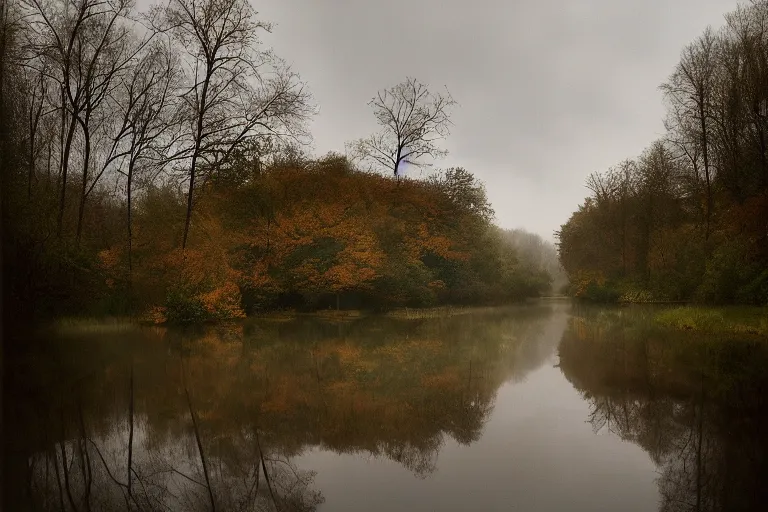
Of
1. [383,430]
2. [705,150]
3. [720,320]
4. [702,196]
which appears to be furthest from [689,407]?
[702,196]

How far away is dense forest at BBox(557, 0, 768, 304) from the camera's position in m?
17.9

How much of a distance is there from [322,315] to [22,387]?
1452 centimetres

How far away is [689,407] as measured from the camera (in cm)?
701

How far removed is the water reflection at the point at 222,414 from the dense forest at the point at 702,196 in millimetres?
10526

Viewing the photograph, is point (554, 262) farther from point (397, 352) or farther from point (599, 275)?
point (397, 352)

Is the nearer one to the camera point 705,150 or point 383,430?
point 383,430

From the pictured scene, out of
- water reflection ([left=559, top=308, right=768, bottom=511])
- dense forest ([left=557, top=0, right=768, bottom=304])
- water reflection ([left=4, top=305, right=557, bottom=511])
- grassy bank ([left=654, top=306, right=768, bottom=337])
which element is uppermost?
dense forest ([left=557, top=0, right=768, bottom=304])

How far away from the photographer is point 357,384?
27.6 feet

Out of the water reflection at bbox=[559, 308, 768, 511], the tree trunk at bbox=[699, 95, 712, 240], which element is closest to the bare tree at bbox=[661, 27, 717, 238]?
the tree trunk at bbox=[699, 95, 712, 240]

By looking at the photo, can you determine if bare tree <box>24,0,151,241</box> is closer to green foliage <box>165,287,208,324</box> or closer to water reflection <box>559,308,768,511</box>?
green foliage <box>165,287,208,324</box>

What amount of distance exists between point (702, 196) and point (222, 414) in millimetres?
27229

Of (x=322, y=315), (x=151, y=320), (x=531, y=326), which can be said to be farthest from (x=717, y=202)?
(x=151, y=320)

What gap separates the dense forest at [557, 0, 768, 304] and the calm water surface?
804 centimetres

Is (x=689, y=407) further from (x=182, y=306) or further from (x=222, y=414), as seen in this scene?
(x=182, y=306)
